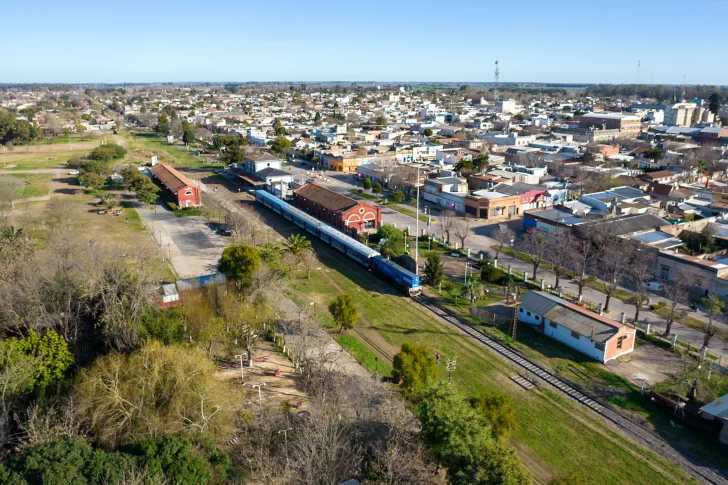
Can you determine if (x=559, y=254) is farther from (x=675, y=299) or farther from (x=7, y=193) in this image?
(x=7, y=193)

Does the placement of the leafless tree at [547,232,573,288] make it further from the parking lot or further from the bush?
the parking lot

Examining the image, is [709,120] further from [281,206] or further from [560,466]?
[560,466]

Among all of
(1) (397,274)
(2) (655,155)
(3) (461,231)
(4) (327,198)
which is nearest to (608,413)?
(1) (397,274)

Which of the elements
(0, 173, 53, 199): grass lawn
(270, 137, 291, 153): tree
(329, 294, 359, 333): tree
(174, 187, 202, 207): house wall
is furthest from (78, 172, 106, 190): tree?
(329, 294, 359, 333): tree

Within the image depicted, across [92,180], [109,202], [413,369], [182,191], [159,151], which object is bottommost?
[413,369]

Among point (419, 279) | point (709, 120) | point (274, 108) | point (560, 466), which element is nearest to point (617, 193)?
point (419, 279)

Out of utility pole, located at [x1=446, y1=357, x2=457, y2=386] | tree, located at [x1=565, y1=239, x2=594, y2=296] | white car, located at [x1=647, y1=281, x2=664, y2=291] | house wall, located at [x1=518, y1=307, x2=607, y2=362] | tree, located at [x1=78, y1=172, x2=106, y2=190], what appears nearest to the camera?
utility pole, located at [x1=446, y1=357, x2=457, y2=386]
